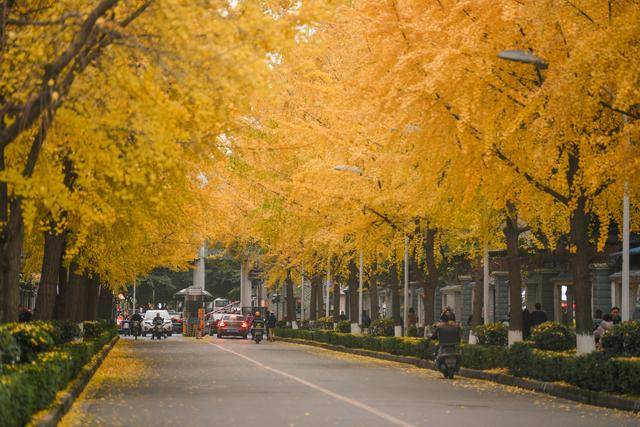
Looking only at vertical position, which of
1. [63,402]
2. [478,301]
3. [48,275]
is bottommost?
[63,402]

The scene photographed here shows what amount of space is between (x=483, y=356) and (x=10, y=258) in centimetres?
1383

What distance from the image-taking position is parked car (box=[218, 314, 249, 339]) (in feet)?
247

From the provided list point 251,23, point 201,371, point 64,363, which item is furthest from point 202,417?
point 201,371

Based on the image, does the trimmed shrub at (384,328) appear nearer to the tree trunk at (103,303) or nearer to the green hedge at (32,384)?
the tree trunk at (103,303)

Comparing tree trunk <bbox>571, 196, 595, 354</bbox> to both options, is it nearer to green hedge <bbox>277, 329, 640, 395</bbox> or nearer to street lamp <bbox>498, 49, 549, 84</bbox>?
green hedge <bbox>277, 329, 640, 395</bbox>

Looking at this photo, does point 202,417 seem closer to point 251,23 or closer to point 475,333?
point 251,23

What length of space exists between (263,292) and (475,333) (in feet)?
A: 236

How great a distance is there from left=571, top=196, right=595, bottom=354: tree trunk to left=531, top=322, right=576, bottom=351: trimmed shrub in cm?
252

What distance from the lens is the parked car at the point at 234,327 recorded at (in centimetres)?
7516

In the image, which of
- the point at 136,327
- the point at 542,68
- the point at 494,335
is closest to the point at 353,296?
the point at 494,335

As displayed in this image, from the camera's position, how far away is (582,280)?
24109mm

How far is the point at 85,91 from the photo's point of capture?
13.3 m

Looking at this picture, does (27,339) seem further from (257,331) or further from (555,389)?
(257,331)

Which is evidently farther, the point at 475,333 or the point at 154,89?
the point at 475,333
